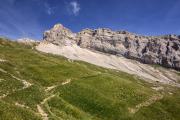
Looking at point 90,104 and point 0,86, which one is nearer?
point 0,86

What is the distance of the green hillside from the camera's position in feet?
158

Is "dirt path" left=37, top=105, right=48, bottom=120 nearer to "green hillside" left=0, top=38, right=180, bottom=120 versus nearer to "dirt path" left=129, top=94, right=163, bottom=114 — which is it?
"green hillside" left=0, top=38, right=180, bottom=120

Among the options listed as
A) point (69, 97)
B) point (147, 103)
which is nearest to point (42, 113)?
point (69, 97)

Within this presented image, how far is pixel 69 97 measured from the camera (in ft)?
209

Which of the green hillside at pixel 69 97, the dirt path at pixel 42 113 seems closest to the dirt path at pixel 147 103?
the green hillside at pixel 69 97

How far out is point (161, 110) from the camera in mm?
67625

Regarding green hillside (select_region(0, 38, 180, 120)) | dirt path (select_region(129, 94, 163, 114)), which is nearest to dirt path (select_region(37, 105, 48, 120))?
green hillside (select_region(0, 38, 180, 120))

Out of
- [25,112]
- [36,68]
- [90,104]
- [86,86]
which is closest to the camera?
[25,112]

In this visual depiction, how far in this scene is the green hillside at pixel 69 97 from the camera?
48.0m

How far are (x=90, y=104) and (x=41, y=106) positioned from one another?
14229 millimetres

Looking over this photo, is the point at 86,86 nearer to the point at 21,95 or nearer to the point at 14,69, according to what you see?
the point at 14,69

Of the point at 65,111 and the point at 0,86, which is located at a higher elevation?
the point at 0,86

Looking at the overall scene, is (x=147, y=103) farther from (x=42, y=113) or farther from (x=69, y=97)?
(x=42, y=113)

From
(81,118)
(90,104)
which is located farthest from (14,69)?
(81,118)
